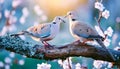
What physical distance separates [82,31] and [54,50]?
229 millimetres

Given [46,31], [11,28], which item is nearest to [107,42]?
[46,31]

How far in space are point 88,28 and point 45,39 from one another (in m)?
0.29

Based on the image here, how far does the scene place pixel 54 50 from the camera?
272 centimetres

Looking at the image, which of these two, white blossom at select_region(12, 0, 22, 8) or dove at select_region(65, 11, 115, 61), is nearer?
dove at select_region(65, 11, 115, 61)

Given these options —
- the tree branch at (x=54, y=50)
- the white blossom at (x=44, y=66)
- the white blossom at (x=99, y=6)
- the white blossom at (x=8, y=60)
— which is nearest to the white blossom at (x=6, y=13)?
the tree branch at (x=54, y=50)

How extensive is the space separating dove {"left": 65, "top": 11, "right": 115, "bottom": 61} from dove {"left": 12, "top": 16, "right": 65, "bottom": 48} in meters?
A: 0.07

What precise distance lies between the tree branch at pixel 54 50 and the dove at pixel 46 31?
0.19 feet

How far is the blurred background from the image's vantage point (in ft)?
8.80

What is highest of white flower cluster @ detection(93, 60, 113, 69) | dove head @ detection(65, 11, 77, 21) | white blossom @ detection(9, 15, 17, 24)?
white blossom @ detection(9, 15, 17, 24)

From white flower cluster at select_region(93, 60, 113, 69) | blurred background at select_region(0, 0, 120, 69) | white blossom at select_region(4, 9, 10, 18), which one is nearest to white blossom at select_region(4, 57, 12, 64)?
blurred background at select_region(0, 0, 120, 69)

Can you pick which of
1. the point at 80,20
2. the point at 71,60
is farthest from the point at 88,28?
the point at 71,60

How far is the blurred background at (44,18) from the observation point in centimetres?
268

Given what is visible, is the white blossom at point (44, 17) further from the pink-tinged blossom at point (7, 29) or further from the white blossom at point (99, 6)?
the white blossom at point (99, 6)

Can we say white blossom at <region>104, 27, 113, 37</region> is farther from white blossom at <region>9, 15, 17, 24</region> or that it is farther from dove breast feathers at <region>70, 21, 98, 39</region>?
white blossom at <region>9, 15, 17, 24</region>
